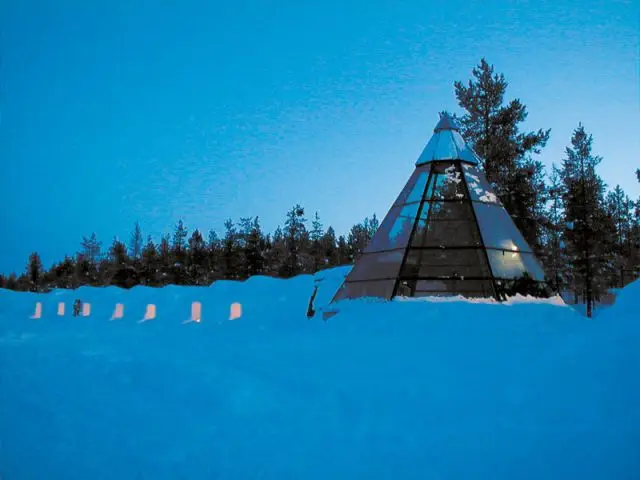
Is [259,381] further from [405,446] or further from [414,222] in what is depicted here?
[414,222]

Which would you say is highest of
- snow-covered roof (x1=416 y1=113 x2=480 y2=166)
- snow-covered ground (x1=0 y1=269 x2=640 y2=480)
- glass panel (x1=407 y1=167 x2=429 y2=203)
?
snow-covered roof (x1=416 y1=113 x2=480 y2=166)

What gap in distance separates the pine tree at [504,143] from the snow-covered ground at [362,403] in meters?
20.6

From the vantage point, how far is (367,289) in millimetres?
13445

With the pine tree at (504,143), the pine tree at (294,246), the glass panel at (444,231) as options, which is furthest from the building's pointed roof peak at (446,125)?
the pine tree at (294,246)

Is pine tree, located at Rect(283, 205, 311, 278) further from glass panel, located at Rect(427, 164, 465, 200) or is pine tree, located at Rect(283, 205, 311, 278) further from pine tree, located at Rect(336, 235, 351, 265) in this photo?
glass panel, located at Rect(427, 164, 465, 200)

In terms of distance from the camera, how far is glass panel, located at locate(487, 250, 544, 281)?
12.6m

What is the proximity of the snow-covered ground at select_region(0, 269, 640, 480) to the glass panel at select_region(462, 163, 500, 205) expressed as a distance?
543 centimetres

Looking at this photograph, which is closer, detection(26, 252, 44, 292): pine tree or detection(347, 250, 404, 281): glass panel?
detection(347, 250, 404, 281): glass panel

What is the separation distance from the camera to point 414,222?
13.4m

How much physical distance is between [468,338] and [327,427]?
284cm

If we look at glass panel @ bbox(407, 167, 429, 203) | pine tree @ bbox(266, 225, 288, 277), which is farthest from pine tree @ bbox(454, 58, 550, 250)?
pine tree @ bbox(266, 225, 288, 277)

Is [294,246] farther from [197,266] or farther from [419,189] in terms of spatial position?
[419,189]

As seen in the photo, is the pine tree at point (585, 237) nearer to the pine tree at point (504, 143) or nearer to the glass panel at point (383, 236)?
the pine tree at point (504, 143)

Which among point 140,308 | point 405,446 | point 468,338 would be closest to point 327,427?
point 405,446
